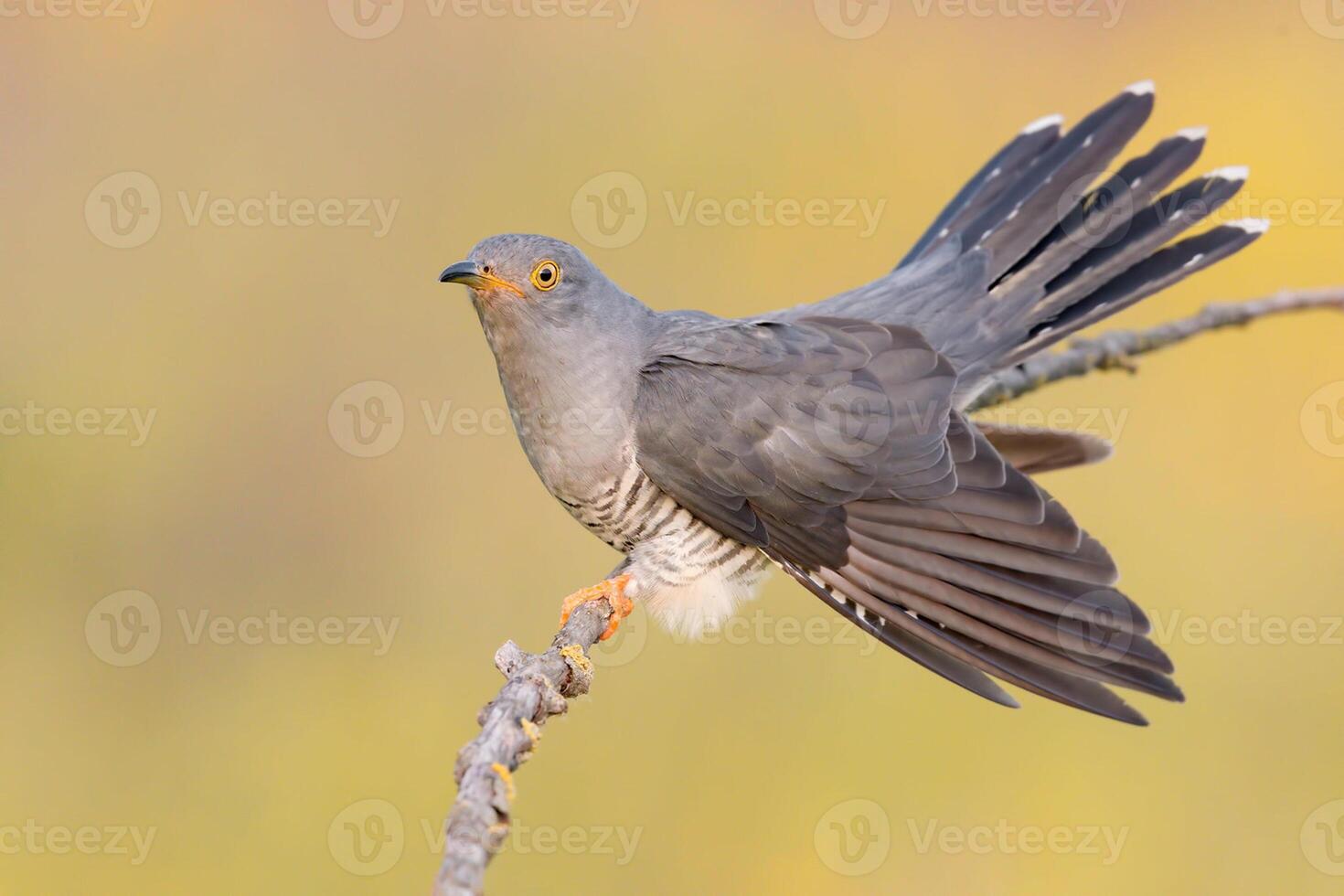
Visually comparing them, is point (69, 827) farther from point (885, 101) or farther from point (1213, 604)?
point (885, 101)

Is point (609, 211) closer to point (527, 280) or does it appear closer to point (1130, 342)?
point (527, 280)

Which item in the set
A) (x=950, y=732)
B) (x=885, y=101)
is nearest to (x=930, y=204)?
(x=885, y=101)

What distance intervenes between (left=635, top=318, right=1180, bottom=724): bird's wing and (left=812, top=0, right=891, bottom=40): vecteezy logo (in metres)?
4.13

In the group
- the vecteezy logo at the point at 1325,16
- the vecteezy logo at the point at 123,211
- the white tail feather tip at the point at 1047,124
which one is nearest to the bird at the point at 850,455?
the white tail feather tip at the point at 1047,124

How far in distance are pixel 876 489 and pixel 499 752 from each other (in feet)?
5.61

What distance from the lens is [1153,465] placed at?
5773mm

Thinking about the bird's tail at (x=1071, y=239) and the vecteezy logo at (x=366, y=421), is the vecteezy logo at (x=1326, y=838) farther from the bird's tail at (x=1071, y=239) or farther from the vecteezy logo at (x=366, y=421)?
the vecteezy logo at (x=366, y=421)

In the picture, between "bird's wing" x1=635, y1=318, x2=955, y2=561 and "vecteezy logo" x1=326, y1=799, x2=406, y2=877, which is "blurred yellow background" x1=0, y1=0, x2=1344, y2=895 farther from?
"bird's wing" x1=635, y1=318, x2=955, y2=561

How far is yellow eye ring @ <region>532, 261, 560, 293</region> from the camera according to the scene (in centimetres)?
360

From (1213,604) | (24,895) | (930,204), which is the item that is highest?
(930,204)

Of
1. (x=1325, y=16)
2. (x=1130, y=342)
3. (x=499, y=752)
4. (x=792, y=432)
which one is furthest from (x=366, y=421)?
(x=1325, y=16)

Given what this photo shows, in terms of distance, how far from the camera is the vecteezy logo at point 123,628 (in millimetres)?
4863

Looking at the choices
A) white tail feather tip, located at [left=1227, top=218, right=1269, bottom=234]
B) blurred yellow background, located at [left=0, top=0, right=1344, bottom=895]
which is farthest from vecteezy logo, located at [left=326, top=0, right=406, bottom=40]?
white tail feather tip, located at [left=1227, top=218, right=1269, bottom=234]

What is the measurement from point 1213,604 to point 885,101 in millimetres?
3596
